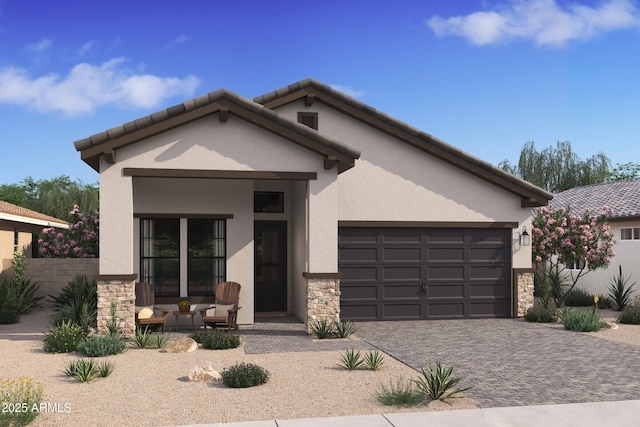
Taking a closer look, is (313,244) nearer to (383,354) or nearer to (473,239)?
(383,354)

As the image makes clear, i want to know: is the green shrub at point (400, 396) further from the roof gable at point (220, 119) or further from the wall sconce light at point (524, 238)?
the wall sconce light at point (524, 238)

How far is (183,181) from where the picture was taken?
52.1 ft

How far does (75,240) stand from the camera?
24.8 meters

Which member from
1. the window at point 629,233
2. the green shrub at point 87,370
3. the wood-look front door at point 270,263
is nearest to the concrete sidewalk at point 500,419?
the green shrub at point 87,370

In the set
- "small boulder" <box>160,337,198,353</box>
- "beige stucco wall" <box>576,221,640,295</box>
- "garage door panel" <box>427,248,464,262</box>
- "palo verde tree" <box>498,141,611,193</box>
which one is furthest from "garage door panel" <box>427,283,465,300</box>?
"palo verde tree" <box>498,141,611,193</box>

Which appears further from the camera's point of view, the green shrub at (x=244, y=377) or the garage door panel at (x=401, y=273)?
the garage door panel at (x=401, y=273)

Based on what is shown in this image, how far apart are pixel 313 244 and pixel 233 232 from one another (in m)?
2.75

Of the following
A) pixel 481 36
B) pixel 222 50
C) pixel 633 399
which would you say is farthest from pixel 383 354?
pixel 222 50

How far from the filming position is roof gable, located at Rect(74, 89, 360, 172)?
1325 cm

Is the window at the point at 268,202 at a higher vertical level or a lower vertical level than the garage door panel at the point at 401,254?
higher

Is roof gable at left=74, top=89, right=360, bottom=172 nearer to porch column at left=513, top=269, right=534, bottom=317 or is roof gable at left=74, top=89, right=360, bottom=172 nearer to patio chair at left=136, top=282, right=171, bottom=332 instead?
patio chair at left=136, top=282, right=171, bottom=332

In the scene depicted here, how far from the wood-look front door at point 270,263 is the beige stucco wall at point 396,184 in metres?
2.24

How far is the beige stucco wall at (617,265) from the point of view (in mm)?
21234

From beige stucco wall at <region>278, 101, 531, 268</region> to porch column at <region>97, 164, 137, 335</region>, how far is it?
17.6 ft
